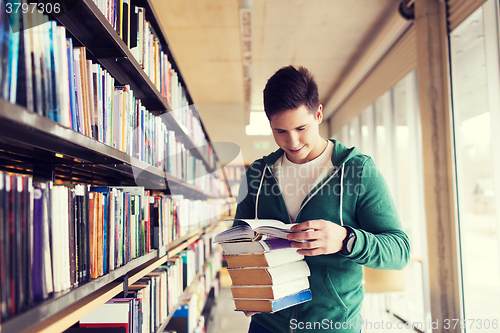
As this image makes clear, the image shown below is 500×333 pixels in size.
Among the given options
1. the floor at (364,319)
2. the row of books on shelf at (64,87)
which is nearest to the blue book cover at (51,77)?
the row of books on shelf at (64,87)

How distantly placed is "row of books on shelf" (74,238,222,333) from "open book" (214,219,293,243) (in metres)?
0.50

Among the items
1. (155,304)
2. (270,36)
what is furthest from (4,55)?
(270,36)

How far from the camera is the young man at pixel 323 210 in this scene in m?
0.90

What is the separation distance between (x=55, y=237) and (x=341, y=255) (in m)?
0.78

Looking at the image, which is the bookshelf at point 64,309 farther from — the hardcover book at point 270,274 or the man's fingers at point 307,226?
the man's fingers at point 307,226

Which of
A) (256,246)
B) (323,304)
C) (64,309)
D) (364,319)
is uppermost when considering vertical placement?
(256,246)

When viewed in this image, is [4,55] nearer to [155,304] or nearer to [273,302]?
[273,302]

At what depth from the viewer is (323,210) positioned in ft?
3.41

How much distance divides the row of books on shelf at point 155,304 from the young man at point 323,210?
0.46 metres

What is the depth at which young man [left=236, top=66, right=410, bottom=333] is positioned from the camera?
0.90m

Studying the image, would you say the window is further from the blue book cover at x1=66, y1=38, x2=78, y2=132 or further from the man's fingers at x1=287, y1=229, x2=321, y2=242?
the blue book cover at x1=66, y1=38, x2=78, y2=132

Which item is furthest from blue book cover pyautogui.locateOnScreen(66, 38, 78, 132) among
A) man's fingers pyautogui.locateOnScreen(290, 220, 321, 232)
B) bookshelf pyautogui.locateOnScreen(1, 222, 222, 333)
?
man's fingers pyautogui.locateOnScreen(290, 220, 321, 232)

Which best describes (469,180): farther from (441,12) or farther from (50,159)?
(50,159)

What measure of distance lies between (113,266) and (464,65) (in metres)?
3.14
